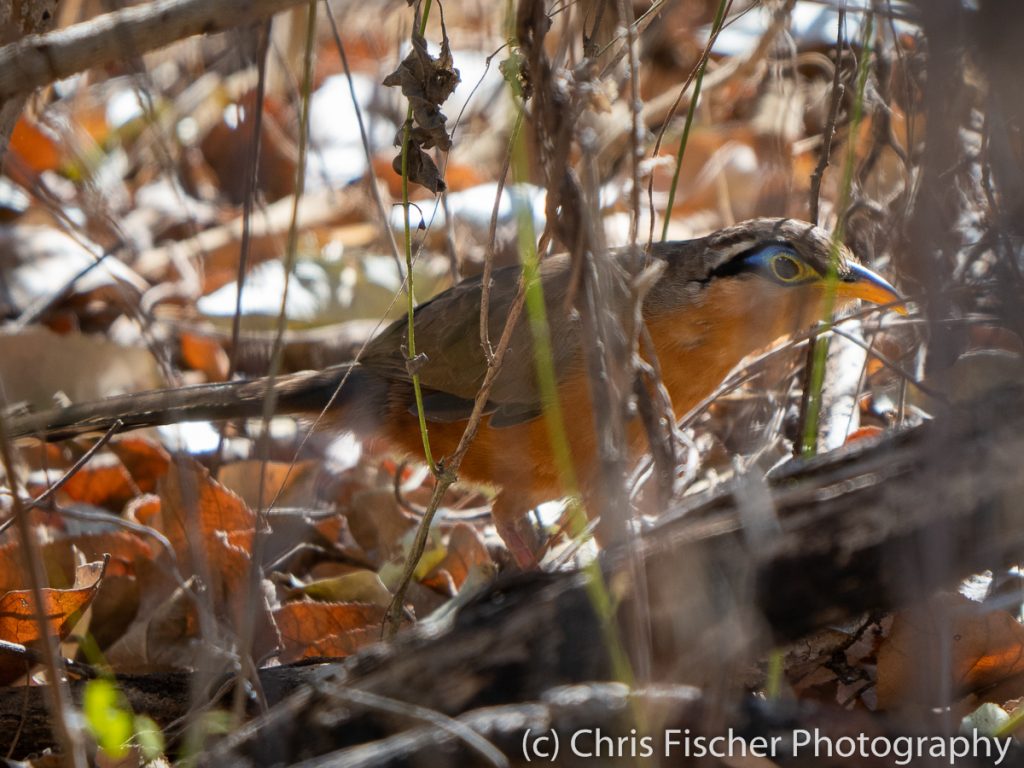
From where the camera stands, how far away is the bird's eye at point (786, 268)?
13.2ft

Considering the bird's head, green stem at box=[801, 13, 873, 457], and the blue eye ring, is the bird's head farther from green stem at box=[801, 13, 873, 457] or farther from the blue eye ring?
green stem at box=[801, 13, 873, 457]

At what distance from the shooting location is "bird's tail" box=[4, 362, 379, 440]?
14.0ft

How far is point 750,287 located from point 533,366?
888mm

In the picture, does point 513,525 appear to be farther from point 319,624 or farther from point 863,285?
point 863,285

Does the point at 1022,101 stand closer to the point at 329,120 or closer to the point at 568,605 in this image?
the point at 568,605

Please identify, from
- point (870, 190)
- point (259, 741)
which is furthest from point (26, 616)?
point (870, 190)

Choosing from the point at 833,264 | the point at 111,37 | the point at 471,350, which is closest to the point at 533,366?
the point at 471,350

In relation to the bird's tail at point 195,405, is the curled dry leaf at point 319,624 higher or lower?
lower

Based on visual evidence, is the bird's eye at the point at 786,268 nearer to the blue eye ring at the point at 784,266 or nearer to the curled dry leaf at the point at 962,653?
the blue eye ring at the point at 784,266

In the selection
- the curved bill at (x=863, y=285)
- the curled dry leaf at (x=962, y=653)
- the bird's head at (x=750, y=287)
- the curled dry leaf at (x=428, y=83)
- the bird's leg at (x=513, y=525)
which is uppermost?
the bird's head at (x=750, y=287)

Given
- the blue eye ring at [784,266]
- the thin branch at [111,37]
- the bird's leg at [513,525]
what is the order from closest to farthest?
the thin branch at [111,37] < the blue eye ring at [784,266] < the bird's leg at [513,525]

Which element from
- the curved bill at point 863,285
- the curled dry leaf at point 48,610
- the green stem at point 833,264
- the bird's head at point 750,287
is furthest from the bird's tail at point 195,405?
the curved bill at point 863,285

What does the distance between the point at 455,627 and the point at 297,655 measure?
1570mm

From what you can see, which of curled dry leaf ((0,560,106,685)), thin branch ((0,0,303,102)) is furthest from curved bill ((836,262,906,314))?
curled dry leaf ((0,560,106,685))
